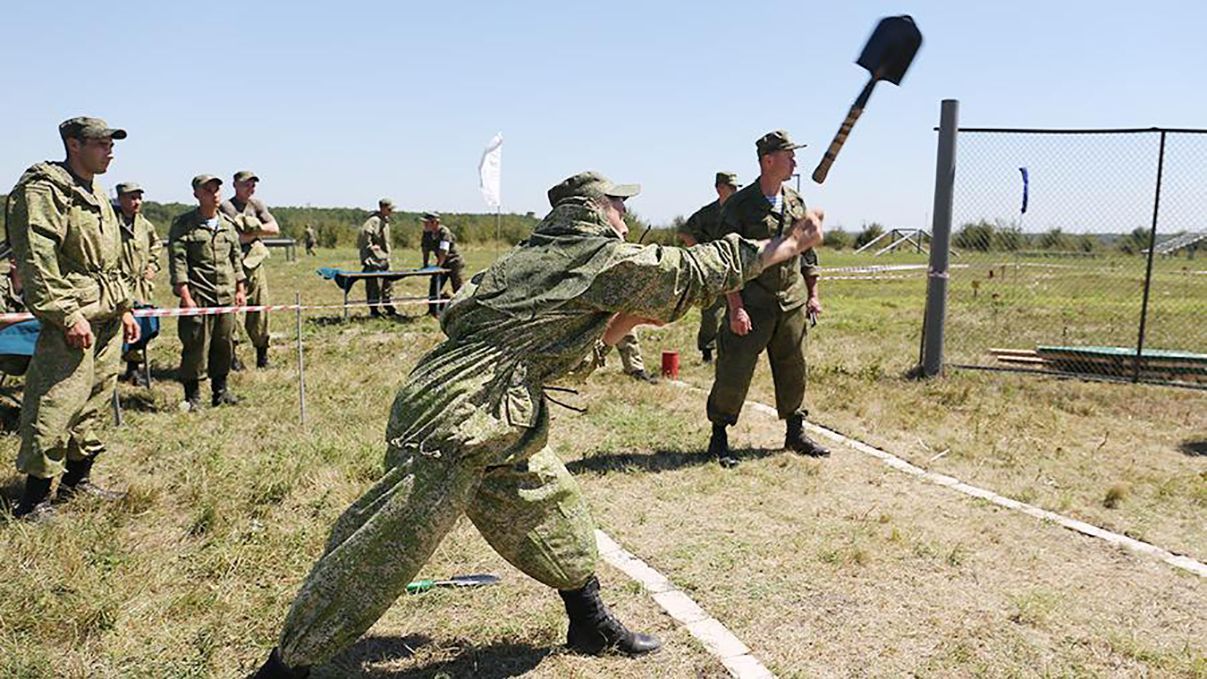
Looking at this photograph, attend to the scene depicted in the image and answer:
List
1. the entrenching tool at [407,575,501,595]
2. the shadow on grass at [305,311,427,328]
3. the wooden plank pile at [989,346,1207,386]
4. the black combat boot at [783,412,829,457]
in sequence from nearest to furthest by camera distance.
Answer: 1. the entrenching tool at [407,575,501,595]
2. the black combat boot at [783,412,829,457]
3. the wooden plank pile at [989,346,1207,386]
4. the shadow on grass at [305,311,427,328]

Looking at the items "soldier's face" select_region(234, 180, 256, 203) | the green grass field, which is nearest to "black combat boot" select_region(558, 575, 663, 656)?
the green grass field

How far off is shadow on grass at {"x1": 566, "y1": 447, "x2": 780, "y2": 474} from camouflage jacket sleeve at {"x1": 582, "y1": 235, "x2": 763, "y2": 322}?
3337 millimetres

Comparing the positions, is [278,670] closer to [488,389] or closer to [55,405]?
[488,389]

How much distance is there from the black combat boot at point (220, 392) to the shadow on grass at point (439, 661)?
5.29 meters

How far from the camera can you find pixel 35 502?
16.5 feet

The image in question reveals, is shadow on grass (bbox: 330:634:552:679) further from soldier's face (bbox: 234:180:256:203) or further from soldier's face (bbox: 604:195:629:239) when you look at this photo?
soldier's face (bbox: 234:180:256:203)

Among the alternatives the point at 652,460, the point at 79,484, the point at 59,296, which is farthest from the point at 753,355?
the point at 79,484

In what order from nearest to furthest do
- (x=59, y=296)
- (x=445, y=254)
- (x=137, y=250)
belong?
(x=59, y=296), (x=137, y=250), (x=445, y=254)

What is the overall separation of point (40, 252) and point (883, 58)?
4.43m

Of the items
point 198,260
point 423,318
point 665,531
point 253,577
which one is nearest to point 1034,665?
point 665,531

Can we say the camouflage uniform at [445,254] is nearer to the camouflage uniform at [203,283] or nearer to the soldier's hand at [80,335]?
the camouflage uniform at [203,283]

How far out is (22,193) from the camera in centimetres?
487

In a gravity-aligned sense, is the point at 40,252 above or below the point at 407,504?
above

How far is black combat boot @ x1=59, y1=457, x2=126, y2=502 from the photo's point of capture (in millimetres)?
5367
